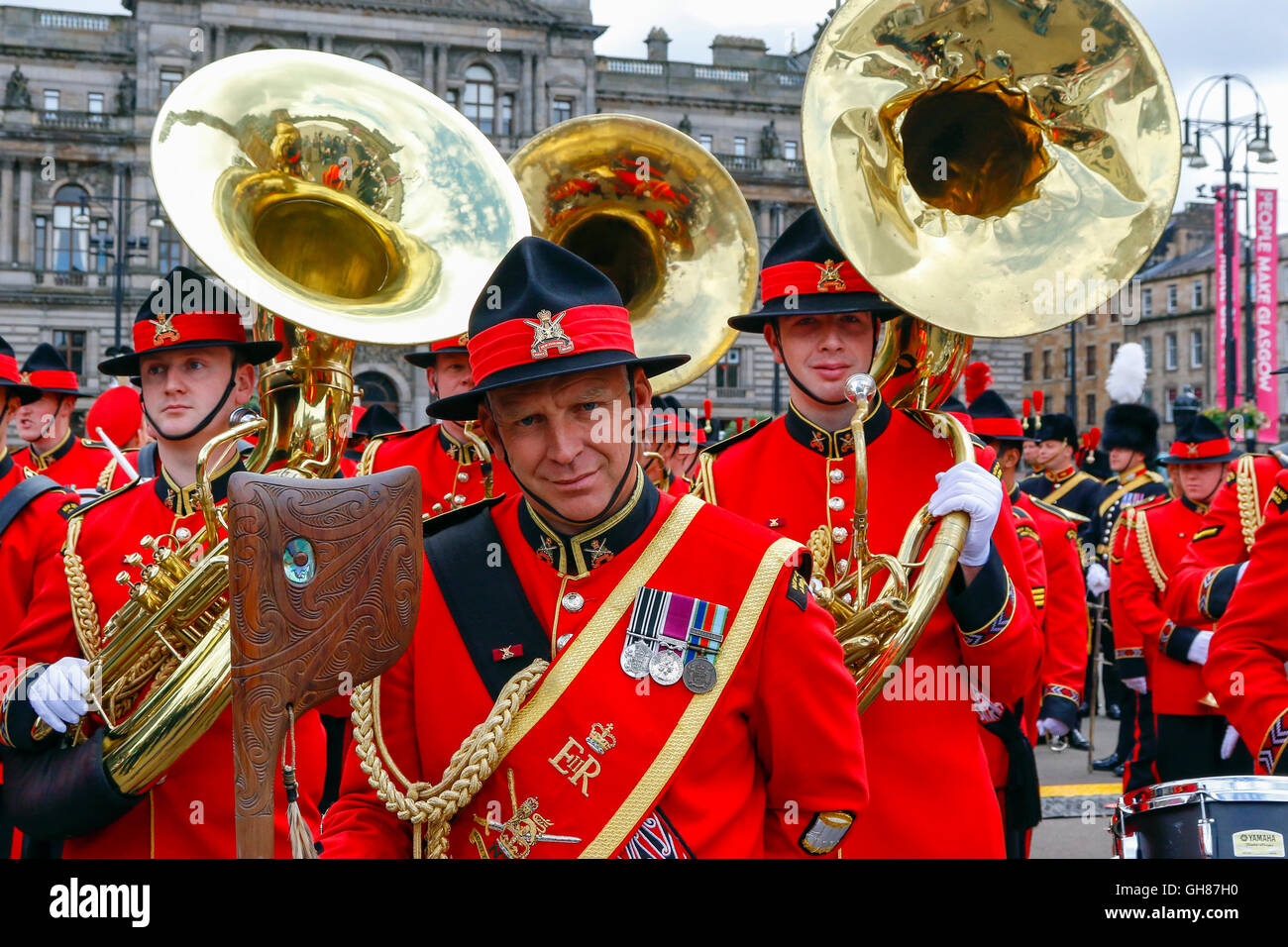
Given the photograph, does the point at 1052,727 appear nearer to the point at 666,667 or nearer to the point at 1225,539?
the point at 1225,539

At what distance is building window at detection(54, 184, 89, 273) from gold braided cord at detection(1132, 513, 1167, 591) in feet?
161

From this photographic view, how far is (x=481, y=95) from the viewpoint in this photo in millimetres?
53500

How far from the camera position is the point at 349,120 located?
150 inches

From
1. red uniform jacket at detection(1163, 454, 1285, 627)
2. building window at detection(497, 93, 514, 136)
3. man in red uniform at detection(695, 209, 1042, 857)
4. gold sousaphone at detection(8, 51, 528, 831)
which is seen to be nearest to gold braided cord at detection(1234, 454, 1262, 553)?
red uniform jacket at detection(1163, 454, 1285, 627)

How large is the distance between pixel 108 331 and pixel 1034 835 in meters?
47.3

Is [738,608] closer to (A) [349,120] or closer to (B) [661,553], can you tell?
(B) [661,553]

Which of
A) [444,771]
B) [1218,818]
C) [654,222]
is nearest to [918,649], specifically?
[1218,818]

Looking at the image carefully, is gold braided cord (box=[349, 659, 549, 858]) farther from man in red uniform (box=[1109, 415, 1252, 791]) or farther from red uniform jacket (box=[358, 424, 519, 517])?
man in red uniform (box=[1109, 415, 1252, 791])

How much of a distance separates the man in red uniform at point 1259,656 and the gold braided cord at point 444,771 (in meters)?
2.38

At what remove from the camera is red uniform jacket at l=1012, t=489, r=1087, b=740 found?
591 centimetres

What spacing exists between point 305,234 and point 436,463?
2270mm

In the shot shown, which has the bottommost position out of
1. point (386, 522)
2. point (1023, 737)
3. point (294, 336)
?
point (1023, 737)
